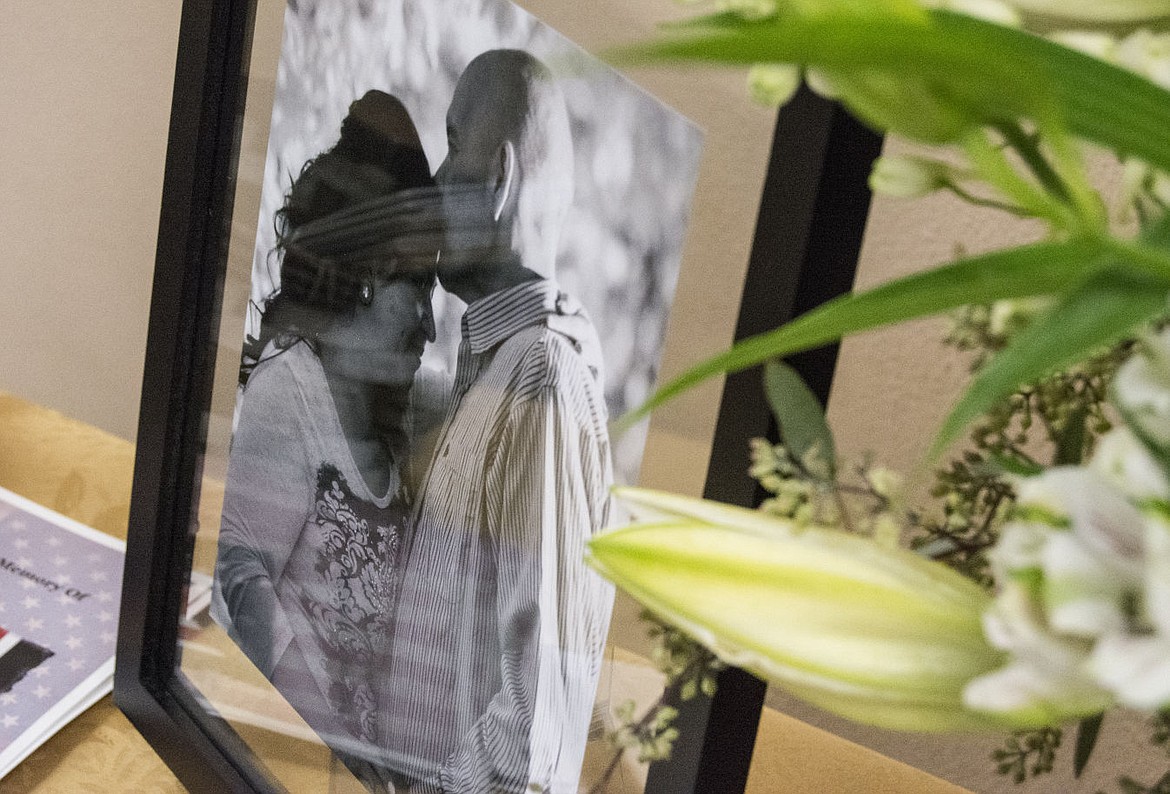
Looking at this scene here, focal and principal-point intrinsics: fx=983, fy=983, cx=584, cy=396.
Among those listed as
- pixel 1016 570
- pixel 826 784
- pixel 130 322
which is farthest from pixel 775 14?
pixel 130 322

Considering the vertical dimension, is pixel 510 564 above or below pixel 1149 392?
below

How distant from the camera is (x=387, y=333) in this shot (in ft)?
1.22

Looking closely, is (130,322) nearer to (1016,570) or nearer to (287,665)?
(287,665)

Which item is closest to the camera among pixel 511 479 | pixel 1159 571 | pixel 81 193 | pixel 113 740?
pixel 1159 571

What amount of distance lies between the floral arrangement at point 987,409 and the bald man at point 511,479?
5.7 inches

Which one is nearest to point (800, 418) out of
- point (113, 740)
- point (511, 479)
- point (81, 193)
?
point (511, 479)

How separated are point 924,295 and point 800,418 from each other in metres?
0.06

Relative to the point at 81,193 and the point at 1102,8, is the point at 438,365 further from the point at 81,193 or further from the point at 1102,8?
the point at 81,193

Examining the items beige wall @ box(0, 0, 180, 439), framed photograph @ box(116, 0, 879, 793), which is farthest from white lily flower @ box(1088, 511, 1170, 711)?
beige wall @ box(0, 0, 180, 439)

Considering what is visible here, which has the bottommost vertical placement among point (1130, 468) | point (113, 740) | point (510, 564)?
point (113, 740)

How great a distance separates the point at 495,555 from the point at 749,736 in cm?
11

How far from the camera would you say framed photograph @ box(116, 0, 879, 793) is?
0.86ft

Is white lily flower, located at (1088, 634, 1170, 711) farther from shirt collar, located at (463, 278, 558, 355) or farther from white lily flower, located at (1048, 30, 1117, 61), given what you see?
shirt collar, located at (463, 278, 558, 355)

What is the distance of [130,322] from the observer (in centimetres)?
89
